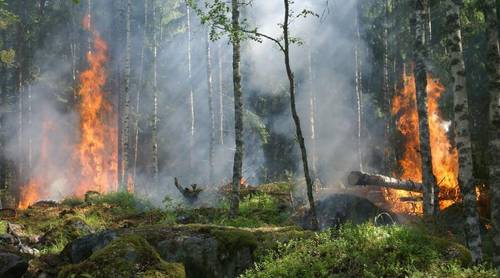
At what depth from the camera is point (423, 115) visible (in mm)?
13555

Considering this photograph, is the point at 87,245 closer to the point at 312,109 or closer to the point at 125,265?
the point at 125,265

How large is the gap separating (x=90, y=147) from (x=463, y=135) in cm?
2597

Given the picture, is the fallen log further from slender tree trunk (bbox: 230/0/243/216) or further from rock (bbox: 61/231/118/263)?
rock (bbox: 61/231/118/263)

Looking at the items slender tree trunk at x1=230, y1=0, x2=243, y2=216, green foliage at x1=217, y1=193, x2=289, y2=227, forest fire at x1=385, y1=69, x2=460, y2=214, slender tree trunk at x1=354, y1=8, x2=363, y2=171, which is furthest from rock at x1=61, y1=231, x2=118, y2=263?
slender tree trunk at x1=354, y1=8, x2=363, y2=171

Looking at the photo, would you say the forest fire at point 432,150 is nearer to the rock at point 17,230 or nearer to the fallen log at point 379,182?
the fallen log at point 379,182

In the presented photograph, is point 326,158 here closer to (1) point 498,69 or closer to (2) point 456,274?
(1) point 498,69

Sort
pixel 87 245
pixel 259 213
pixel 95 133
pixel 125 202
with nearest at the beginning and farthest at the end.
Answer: pixel 87 245, pixel 259 213, pixel 125 202, pixel 95 133

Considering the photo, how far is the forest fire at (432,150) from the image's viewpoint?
16188mm

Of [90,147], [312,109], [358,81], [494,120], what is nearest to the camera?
[494,120]

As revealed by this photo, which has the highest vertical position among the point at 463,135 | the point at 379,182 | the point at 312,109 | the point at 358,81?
the point at 358,81

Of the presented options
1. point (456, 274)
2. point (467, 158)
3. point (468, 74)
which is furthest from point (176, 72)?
point (456, 274)

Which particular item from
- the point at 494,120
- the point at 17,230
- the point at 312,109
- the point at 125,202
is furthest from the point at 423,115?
the point at 312,109

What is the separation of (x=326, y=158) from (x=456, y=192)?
18106mm

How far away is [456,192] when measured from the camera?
16250 mm
